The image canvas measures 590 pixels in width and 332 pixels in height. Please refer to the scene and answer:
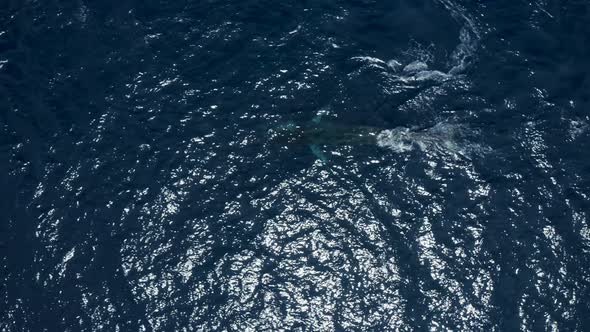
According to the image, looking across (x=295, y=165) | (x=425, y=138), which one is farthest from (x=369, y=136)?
(x=295, y=165)

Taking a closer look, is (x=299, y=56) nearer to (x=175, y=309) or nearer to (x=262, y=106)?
(x=262, y=106)

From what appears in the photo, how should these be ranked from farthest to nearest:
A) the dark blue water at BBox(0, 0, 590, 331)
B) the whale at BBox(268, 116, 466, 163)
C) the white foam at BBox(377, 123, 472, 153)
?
the whale at BBox(268, 116, 466, 163) → the white foam at BBox(377, 123, 472, 153) → the dark blue water at BBox(0, 0, 590, 331)

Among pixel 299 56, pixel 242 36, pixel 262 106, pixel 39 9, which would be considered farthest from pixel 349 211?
pixel 39 9

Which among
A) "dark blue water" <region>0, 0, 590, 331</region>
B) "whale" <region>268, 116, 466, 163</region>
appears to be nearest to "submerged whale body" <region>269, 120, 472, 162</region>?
"whale" <region>268, 116, 466, 163</region>

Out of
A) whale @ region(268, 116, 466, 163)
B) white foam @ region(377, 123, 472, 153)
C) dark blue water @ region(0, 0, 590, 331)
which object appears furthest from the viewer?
whale @ region(268, 116, 466, 163)

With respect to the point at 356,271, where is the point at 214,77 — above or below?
above

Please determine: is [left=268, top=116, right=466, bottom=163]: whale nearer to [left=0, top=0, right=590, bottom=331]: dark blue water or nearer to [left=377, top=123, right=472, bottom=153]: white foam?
[left=377, top=123, right=472, bottom=153]: white foam

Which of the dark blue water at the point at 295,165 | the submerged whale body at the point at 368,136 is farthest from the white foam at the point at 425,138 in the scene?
the dark blue water at the point at 295,165

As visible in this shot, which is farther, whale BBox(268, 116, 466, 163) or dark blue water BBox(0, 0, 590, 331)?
whale BBox(268, 116, 466, 163)

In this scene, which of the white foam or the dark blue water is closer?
the dark blue water
